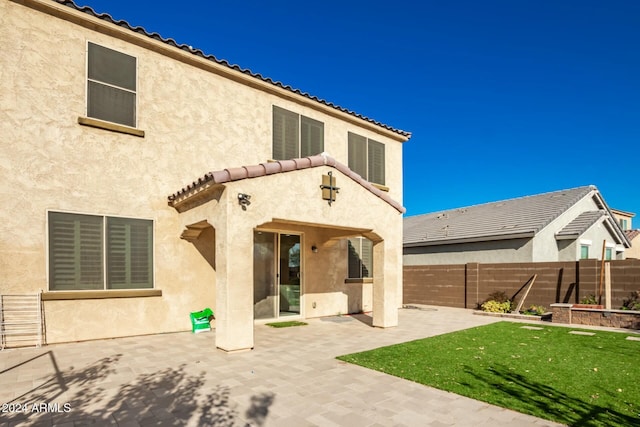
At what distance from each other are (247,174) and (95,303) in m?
4.58

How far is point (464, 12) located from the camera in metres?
15.4

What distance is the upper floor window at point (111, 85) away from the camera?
8.67 metres

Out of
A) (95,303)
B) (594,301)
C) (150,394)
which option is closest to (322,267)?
(95,303)

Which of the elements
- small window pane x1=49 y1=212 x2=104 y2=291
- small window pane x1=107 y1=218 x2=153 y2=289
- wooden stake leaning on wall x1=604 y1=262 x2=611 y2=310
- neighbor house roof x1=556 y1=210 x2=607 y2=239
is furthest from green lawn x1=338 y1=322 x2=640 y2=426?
neighbor house roof x1=556 y1=210 x2=607 y2=239

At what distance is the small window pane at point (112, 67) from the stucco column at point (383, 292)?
7.81 meters

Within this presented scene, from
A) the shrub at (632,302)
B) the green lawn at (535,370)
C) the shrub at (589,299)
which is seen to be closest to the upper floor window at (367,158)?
the green lawn at (535,370)

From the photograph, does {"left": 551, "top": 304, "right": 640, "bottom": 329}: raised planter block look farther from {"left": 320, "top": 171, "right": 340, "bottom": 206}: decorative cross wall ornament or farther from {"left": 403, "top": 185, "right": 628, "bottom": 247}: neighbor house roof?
{"left": 320, "top": 171, "right": 340, "bottom": 206}: decorative cross wall ornament

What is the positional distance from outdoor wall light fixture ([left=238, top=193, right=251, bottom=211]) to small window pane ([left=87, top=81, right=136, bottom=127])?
3878mm

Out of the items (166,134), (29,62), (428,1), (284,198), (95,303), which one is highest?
(428,1)

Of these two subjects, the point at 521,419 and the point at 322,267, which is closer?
the point at 521,419

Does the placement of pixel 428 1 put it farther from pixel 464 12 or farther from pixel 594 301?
pixel 594 301

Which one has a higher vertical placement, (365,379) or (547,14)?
(547,14)

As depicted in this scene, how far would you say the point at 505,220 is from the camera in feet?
62.7

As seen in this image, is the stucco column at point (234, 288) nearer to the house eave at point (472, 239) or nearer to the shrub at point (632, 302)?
the shrub at point (632, 302)
